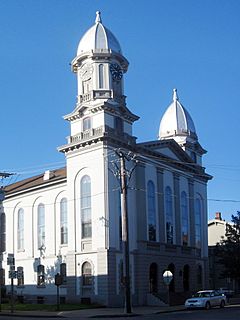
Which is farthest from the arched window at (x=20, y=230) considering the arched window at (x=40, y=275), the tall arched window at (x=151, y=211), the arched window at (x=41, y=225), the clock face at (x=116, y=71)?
the clock face at (x=116, y=71)

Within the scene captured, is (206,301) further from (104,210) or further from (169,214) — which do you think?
(169,214)

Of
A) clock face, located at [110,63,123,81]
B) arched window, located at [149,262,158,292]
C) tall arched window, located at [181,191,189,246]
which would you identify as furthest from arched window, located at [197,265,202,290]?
clock face, located at [110,63,123,81]

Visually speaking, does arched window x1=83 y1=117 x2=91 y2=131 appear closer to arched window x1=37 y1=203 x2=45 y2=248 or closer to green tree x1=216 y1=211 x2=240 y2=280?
arched window x1=37 y1=203 x2=45 y2=248

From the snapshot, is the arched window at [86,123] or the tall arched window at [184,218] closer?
the arched window at [86,123]

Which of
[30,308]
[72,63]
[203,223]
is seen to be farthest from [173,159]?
[30,308]

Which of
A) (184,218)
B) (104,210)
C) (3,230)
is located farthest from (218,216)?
(104,210)

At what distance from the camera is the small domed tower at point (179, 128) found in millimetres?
67125

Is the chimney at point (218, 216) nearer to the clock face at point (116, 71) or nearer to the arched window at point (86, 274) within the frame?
the clock face at point (116, 71)

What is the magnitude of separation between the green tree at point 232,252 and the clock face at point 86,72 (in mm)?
24841

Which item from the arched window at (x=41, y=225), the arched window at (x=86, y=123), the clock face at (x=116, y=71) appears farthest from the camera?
the arched window at (x=41, y=225)

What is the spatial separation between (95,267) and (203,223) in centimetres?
2009

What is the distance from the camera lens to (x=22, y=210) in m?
63.2

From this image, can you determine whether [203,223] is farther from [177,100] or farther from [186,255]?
[177,100]

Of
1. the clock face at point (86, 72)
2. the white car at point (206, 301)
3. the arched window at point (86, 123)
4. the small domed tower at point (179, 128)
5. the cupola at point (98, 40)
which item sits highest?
the cupola at point (98, 40)
